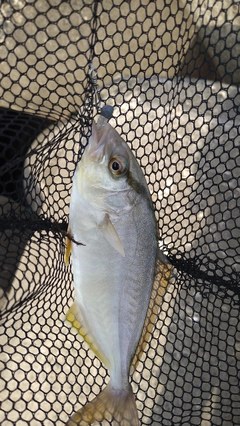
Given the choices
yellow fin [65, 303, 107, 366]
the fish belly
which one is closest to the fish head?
the fish belly

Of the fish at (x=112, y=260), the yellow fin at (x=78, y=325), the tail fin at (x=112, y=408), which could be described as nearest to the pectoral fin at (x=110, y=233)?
the fish at (x=112, y=260)

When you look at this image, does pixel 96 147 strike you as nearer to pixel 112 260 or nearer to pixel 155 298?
pixel 112 260

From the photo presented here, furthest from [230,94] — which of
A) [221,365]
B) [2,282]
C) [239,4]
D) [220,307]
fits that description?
[2,282]

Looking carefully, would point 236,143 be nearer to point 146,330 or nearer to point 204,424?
point 146,330

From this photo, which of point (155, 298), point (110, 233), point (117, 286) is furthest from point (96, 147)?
point (155, 298)

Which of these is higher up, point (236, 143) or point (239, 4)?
point (239, 4)

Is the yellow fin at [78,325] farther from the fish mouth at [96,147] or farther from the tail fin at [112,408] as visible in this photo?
the fish mouth at [96,147]
